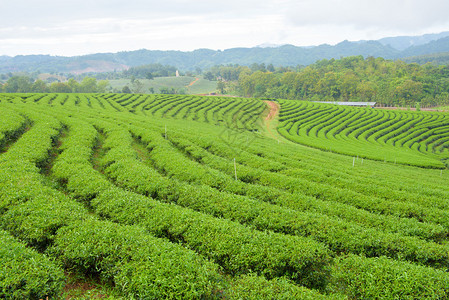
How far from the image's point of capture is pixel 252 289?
6625 millimetres

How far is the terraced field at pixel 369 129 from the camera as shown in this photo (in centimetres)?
4609

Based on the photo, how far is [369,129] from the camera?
56500 mm

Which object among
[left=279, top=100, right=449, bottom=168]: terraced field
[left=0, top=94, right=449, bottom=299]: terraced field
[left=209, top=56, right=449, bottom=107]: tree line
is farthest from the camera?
[left=209, top=56, right=449, bottom=107]: tree line

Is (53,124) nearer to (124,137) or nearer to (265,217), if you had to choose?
(124,137)

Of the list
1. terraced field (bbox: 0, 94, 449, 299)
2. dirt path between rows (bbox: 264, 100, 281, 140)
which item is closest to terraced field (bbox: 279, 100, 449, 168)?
dirt path between rows (bbox: 264, 100, 281, 140)

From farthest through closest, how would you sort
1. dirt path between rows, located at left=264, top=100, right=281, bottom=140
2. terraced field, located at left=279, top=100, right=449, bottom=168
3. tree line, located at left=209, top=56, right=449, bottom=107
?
tree line, located at left=209, top=56, right=449, bottom=107, dirt path between rows, located at left=264, top=100, right=281, bottom=140, terraced field, located at left=279, top=100, right=449, bottom=168

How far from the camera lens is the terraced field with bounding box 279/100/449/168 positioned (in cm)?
4609

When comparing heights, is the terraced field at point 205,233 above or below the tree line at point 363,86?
below

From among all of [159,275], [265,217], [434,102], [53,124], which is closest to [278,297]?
[159,275]

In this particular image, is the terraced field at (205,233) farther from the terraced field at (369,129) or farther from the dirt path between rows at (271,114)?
the dirt path between rows at (271,114)

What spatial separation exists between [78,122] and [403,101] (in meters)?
107

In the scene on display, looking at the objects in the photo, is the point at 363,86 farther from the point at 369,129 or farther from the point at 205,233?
the point at 205,233

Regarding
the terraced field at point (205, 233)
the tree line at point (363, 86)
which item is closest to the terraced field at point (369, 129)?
the terraced field at point (205, 233)

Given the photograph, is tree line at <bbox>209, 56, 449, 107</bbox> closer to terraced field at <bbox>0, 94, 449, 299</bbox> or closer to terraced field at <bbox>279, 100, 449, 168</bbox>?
terraced field at <bbox>279, 100, 449, 168</bbox>
